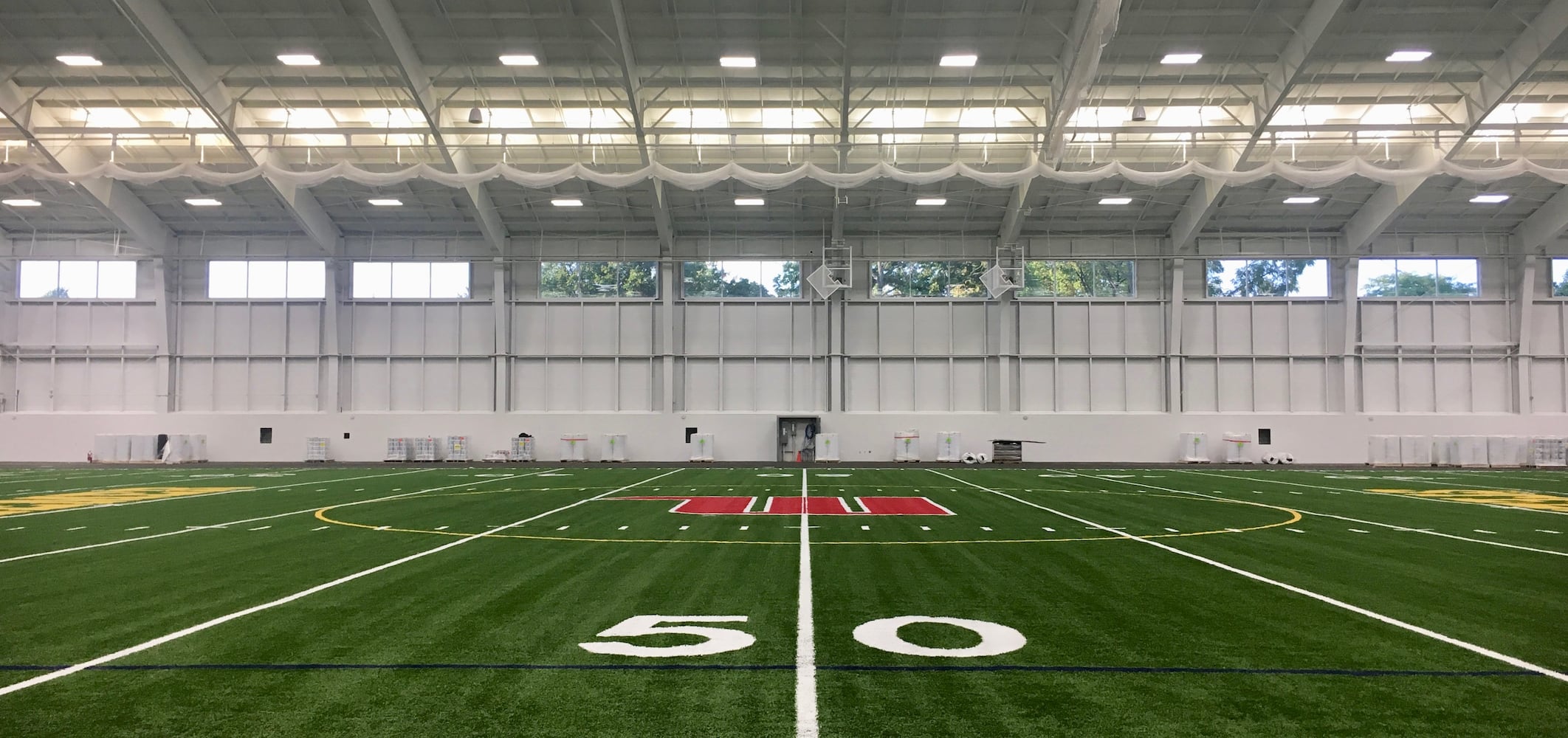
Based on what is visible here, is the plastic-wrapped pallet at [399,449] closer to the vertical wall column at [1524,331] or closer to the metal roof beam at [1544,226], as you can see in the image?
the vertical wall column at [1524,331]

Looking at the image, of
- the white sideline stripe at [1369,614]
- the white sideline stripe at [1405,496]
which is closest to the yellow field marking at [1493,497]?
the white sideline stripe at [1405,496]

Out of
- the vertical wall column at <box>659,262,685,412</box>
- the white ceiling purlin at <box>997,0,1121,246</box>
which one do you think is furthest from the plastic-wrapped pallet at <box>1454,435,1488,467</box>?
the vertical wall column at <box>659,262,685,412</box>

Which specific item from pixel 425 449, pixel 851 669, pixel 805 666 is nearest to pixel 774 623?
pixel 805 666

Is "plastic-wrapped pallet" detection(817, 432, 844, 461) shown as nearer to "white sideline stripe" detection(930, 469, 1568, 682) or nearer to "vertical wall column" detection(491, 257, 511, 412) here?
"vertical wall column" detection(491, 257, 511, 412)

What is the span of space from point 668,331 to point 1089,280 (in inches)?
798

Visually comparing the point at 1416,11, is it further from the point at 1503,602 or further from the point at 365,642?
the point at 365,642

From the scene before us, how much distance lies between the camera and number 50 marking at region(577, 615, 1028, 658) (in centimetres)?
598

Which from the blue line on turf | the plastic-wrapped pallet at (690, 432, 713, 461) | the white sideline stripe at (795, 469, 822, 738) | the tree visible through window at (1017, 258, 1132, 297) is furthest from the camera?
the tree visible through window at (1017, 258, 1132, 297)

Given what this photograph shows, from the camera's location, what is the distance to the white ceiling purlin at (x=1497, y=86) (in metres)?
24.3

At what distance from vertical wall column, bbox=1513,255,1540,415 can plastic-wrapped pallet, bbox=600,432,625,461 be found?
41.3 metres

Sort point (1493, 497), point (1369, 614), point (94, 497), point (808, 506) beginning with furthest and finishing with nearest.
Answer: point (1493, 497)
point (94, 497)
point (808, 506)
point (1369, 614)

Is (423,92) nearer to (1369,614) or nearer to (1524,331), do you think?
(1369,614)

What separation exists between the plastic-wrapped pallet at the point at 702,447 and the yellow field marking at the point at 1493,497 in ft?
82.5

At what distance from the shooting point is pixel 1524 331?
38781 millimetres
